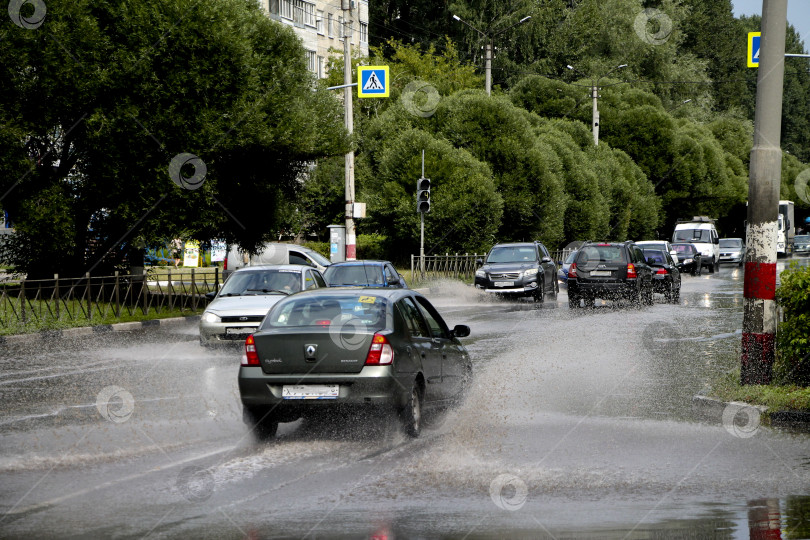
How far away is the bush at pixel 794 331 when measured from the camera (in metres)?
10.8

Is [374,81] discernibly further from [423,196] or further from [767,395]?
[767,395]

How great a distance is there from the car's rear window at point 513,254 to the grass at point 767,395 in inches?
785

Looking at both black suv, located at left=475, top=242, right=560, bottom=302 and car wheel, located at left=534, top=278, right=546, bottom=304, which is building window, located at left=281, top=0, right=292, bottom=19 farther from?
car wheel, located at left=534, top=278, right=546, bottom=304

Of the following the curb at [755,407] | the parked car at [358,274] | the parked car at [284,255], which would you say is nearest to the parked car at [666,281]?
the parked car at [284,255]

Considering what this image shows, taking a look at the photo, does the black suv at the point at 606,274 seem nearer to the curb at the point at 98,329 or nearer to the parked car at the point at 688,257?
the curb at the point at 98,329

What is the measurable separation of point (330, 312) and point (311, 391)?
2.98 ft

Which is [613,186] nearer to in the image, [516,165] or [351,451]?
[516,165]

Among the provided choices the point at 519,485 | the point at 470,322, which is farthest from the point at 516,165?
the point at 519,485

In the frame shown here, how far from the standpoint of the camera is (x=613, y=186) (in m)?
62.7

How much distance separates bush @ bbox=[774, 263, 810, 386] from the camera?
35.4 feet

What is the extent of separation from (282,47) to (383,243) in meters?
15.7

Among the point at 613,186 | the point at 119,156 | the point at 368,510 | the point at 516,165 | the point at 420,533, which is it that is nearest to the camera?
the point at 420,533

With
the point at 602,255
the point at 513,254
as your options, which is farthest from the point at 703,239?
the point at 602,255

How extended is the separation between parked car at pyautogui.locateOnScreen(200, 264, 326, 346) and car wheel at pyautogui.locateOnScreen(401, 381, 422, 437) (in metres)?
7.74
